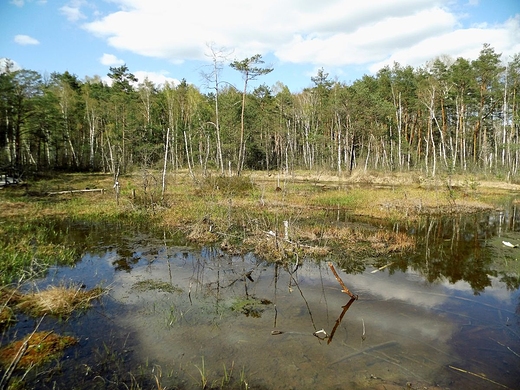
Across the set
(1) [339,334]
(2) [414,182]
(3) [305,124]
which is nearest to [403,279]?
(1) [339,334]

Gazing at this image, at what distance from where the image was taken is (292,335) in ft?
20.0

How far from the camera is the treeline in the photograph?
106 feet

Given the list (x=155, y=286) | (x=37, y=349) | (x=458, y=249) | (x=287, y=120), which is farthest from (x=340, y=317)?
(x=287, y=120)

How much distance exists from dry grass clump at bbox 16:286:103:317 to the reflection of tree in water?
8.36 m

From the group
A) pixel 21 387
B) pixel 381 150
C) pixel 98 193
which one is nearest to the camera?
pixel 21 387

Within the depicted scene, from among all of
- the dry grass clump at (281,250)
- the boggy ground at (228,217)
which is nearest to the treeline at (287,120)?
the boggy ground at (228,217)

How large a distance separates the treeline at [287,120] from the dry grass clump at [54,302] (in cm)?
2146

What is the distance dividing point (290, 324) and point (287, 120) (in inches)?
1730

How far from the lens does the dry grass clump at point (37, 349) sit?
4.97 metres

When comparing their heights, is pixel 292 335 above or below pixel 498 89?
below

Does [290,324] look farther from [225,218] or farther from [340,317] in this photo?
[225,218]

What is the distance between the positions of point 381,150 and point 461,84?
476 inches

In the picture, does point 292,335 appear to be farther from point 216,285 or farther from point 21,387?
point 21,387

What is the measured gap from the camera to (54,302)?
6688 mm
